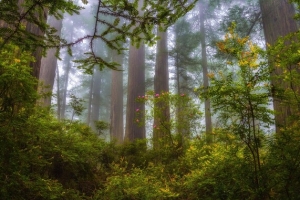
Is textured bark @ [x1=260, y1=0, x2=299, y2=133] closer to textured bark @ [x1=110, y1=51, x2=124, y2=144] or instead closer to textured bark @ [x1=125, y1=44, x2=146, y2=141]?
textured bark @ [x1=125, y1=44, x2=146, y2=141]

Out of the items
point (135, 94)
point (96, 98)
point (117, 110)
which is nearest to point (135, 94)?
point (135, 94)

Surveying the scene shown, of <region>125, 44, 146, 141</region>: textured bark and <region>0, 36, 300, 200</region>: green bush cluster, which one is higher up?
<region>125, 44, 146, 141</region>: textured bark

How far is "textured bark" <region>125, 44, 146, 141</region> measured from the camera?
8.69 meters

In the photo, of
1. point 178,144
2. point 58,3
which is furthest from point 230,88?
point 178,144

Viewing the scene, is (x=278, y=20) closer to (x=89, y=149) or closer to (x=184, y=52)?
(x=89, y=149)

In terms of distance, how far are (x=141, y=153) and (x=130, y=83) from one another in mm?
4773

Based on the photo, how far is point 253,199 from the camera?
2.57 m

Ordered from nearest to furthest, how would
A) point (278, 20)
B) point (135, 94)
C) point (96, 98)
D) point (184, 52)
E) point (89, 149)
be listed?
point (89, 149) → point (278, 20) → point (135, 94) → point (184, 52) → point (96, 98)

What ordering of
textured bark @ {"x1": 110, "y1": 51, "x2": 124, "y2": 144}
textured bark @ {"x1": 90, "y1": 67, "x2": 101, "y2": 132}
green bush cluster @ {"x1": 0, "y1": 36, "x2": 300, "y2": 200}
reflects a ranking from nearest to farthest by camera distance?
green bush cluster @ {"x1": 0, "y1": 36, "x2": 300, "y2": 200} < textured bark @ {"x1": 110, "y1": 51, "x2": 124, "y2": 144} < textured bark @ {"x1": 90, "y1": 67, "x2": 101, "y2": 132}

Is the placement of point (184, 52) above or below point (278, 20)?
above

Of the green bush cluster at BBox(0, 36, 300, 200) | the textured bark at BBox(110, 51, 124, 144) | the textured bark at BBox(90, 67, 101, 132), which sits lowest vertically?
the green bush cluster at BBox(0, 36, 300, 200)

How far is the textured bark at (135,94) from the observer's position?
28.5ft

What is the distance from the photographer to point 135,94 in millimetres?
9586

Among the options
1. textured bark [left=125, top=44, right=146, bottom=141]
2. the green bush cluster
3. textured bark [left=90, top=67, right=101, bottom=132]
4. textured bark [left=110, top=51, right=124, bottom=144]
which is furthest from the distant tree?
textured bark [left=90, top=67, right=101, bottom=132]
